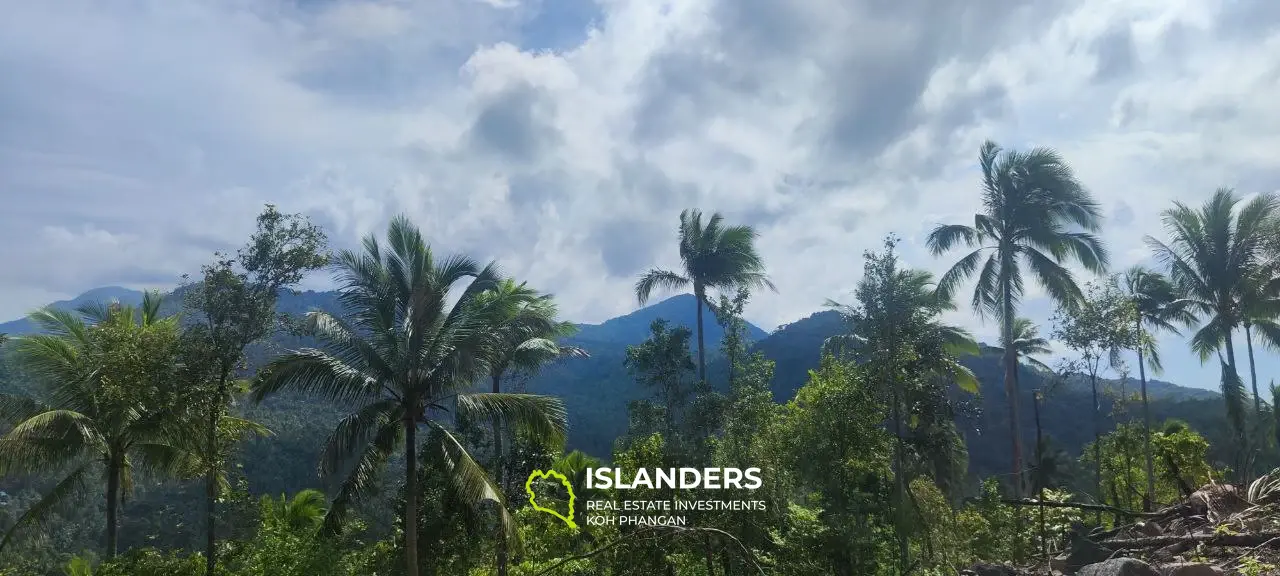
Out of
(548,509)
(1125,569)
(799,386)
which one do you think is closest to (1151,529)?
(1125,569)

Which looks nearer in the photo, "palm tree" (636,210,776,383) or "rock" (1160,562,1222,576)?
"rock" (1160,562,1222,576)

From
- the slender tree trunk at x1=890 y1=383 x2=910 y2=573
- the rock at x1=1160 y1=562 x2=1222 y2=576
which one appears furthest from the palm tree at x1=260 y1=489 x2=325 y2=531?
the rock at x1=1160 y1=562 x2=1222 y2=576

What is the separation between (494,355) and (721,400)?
4673mm

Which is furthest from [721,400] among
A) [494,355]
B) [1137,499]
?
[1137,499]

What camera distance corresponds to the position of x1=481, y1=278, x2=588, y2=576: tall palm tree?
16933 mm

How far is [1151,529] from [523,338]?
13.8 meters

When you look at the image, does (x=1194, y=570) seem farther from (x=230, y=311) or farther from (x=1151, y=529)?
(x=230, y=311)

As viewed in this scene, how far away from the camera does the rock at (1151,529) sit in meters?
8.21

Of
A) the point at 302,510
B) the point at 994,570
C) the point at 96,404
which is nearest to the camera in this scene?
the point at 994,570

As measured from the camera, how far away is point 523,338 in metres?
19.2

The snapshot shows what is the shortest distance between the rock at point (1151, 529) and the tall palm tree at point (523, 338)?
420 inches

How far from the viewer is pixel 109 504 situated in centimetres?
1450

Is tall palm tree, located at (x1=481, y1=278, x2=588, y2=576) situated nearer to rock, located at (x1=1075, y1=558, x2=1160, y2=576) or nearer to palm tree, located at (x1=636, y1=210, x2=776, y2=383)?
palm tree, located at (x1=636, y1=210, x2=776, y2=383)

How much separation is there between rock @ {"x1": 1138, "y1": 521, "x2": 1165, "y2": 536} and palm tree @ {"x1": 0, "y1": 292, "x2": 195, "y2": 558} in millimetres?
14315
